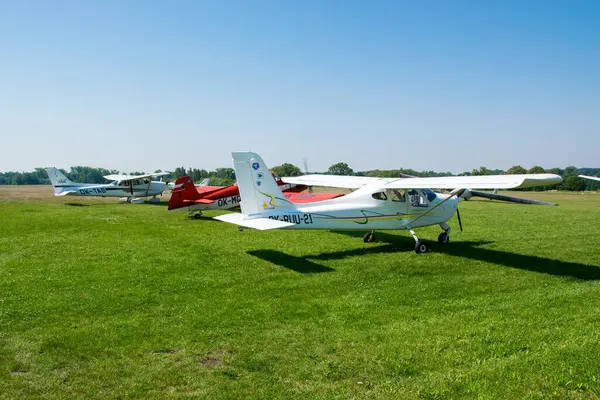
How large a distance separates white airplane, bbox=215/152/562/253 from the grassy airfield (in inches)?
32.1

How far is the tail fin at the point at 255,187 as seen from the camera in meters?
11.2

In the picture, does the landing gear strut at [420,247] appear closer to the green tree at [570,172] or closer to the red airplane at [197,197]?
the red airplane at [197,197]

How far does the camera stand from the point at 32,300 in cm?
733

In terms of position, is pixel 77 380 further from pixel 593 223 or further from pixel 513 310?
pixel 593 223

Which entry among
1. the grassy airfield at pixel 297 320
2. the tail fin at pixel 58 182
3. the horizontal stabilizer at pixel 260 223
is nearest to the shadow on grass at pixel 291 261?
the grassy airfield at pixel 297 320

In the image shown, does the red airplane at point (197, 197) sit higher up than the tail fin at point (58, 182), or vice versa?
the tail fin at point (58, 182)

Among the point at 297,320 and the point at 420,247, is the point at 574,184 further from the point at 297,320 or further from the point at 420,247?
the point at 297,320

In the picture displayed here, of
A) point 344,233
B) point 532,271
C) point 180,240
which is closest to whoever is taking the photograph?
point 532,271

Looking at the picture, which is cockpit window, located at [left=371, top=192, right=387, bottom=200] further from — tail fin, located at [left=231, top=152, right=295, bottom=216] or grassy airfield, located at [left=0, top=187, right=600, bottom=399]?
tail fin, located at [left=231, top=152, right=295, bottom=216]

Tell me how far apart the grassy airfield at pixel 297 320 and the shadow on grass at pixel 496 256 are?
0.23 ft

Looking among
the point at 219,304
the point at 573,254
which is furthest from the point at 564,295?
the point at 219,304

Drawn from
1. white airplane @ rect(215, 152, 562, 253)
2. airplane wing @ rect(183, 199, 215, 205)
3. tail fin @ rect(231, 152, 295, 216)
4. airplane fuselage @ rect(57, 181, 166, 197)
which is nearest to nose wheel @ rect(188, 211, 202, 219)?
airplane wing @ rect(183, 199, 215, 205)

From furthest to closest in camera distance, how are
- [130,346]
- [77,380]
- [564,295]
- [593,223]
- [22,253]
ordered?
1. [593,223]
2. [22,253]
3. [564,295]
4. [130,346]
5. [77,380]

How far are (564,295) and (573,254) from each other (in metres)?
4.55
